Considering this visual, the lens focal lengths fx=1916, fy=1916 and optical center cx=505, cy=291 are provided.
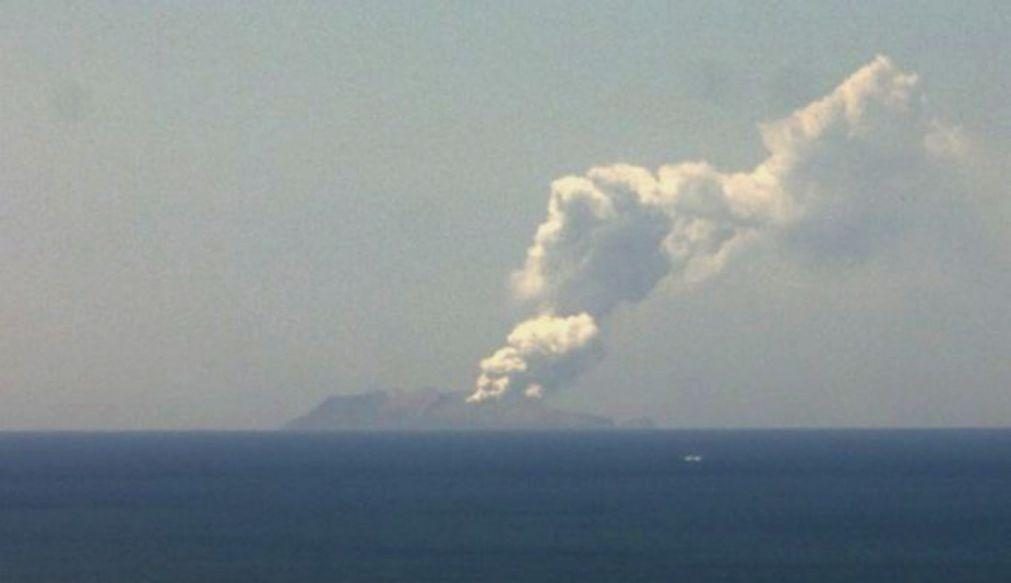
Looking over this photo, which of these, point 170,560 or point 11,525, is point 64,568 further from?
point 11,525

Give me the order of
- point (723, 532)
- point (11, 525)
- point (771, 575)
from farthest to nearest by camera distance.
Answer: point (11, 525)
point (723, 532)
point (771, 575)

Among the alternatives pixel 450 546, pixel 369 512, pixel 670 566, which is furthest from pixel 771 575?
pixel 369 512

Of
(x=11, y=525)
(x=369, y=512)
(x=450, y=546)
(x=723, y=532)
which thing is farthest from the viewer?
(x=369, y=512)

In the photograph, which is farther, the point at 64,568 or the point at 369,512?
the point at 369,512

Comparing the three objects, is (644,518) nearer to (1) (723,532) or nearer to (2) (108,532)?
(1) (723,532)

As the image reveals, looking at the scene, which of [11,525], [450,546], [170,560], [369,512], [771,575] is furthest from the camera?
[369,512]

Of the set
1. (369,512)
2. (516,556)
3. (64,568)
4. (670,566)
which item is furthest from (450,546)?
(369,512)

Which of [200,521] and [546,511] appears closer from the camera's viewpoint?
[200,521]

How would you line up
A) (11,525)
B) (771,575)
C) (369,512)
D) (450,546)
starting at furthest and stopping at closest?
(369,512)
(11,525)
(450,546)
(771,575)

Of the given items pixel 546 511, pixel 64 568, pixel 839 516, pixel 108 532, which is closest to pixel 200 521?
pixel 108 532
